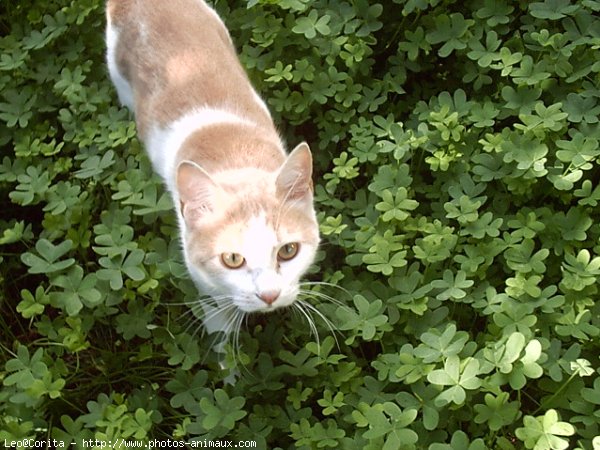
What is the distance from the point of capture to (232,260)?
1933 millimetres

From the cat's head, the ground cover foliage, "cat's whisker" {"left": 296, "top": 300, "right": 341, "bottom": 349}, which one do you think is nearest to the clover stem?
the ground cover foliage

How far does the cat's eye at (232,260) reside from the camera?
6.28 feet

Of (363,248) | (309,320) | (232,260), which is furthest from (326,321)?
(232,260)

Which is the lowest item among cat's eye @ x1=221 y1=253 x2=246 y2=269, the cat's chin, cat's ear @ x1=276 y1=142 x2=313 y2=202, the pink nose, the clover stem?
the clover stem

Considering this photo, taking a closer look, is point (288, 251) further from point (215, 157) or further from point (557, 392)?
point (557, 392)

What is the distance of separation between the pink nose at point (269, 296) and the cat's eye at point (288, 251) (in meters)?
0.13

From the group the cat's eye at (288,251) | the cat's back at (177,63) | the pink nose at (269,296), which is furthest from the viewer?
the cat's back at (177,63)

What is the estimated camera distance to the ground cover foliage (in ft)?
6.59

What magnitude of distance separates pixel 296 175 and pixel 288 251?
0.23 meters

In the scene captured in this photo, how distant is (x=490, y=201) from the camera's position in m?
2.54

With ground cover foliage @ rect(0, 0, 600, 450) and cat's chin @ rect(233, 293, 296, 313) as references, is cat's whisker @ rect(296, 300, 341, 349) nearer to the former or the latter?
ground cover foliage @ rect(0, 0, 600, 450)

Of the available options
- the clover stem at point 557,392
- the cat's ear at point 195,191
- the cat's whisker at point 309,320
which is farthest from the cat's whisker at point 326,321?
the clover stem at point 557,392

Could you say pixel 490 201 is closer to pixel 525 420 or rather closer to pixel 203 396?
pixel 525 420

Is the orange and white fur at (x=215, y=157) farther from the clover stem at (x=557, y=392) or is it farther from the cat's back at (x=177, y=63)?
the clover stem at (x=557, y=392)
